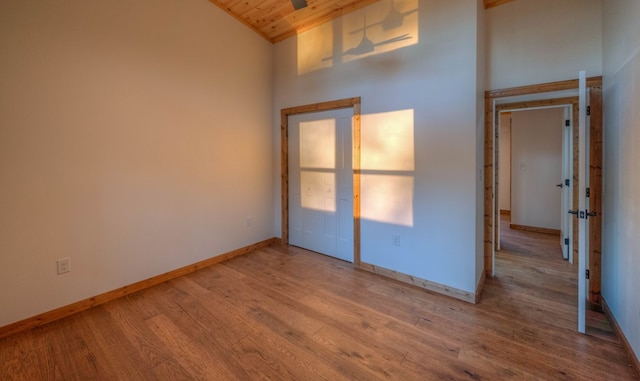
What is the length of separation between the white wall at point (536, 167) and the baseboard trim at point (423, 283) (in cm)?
364

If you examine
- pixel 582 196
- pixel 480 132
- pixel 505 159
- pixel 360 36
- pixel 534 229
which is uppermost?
pixel 360 36

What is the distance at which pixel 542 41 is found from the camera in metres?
2.66

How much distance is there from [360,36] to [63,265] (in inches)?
144

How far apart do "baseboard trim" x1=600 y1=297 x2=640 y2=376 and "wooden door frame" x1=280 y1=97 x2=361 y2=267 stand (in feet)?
7.01

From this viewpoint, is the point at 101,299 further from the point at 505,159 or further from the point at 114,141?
the point at 505,159

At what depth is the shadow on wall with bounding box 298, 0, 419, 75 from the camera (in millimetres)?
2750

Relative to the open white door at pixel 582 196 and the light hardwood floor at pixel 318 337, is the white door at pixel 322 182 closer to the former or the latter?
the light hardwood floor at pixel 318 337

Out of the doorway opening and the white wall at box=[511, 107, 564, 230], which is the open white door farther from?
the white wall at box=[511, 107, 564, 230]

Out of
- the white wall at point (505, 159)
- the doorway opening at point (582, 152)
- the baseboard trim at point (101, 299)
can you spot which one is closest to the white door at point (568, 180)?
the doorway opening at point (582, 152)

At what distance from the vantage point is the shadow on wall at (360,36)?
2750mm

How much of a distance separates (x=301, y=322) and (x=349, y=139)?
213 centimetres

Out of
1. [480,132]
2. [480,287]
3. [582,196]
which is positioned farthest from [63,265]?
[582,196]

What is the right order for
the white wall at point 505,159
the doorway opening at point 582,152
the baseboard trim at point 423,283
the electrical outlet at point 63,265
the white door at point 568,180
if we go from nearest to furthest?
the electrical outlet at point 63,265, the doorway opening at point 582,152, the baseboard trim at point 423,283, the white door at point 568,180, the white wall at point 505,159

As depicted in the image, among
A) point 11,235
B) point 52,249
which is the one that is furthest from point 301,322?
point 11,235
